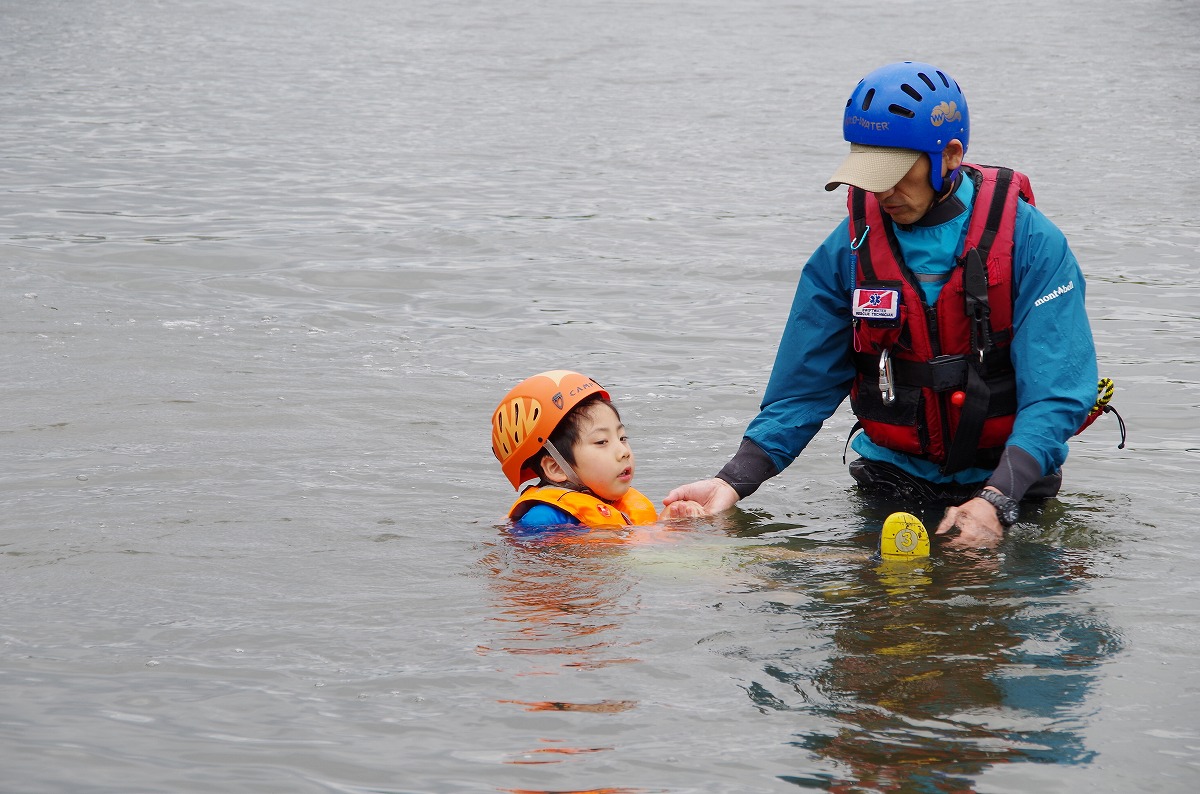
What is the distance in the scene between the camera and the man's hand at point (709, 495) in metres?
5.91

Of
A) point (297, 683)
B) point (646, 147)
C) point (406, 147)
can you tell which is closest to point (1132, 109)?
point (646, 147)

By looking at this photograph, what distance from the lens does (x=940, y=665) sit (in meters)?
4.57

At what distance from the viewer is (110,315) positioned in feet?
34.2

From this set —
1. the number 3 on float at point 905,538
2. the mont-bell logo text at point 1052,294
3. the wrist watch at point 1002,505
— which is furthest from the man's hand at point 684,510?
the mont-bell logo text at point 1052,294

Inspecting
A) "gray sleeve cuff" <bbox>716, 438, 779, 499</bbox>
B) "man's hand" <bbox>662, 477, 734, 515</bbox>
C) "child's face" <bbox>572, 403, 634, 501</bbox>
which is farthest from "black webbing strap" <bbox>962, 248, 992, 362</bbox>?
"child's face" <bbox>572, 403, 634, 501</bbox>

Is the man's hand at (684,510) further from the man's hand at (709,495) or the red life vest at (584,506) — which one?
the red life vest at (584,506)

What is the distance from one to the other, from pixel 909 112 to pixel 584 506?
2.09m

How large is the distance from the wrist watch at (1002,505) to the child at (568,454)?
4.51 feet

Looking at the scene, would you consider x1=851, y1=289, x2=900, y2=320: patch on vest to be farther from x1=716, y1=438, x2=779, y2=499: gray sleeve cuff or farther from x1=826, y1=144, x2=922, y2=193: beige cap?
x1=716, y1=438, x2=779, y2=499: gray sleeve cuff

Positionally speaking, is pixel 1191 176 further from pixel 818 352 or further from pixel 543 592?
pixel 543 592

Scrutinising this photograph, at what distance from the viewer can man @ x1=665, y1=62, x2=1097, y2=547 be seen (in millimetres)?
5270

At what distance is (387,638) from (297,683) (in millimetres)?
484

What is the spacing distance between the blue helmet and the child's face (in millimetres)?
1624

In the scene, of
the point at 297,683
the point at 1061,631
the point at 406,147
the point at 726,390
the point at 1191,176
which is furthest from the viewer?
the point at 406,147
